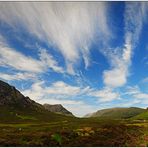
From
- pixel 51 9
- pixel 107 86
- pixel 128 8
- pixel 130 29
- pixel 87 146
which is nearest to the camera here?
pixel 87 146

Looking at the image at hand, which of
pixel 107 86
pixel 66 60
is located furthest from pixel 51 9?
pixel 107 86

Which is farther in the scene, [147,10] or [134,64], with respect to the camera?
[134,64]

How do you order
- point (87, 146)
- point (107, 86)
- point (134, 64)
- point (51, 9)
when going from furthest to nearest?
point (107, 86)
point (134, 64)
point (51, 9)
point (87, 146)

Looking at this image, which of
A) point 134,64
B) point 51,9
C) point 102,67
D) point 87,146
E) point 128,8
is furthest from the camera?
point 134,64

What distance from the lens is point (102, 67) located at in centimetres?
8681

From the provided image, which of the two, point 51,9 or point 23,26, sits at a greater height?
point 23,26

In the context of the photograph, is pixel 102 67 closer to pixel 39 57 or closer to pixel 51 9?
pixel 39 57

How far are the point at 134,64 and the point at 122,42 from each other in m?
21.9

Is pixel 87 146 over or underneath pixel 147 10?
underneath

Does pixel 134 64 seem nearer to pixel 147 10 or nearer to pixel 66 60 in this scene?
pixel 66 60

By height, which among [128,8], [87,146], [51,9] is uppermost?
[128,8]

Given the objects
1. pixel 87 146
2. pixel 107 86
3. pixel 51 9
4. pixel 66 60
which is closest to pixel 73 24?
pixel 51 9

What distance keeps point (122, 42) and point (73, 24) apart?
1718 centimetres

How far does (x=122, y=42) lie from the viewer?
241ft
